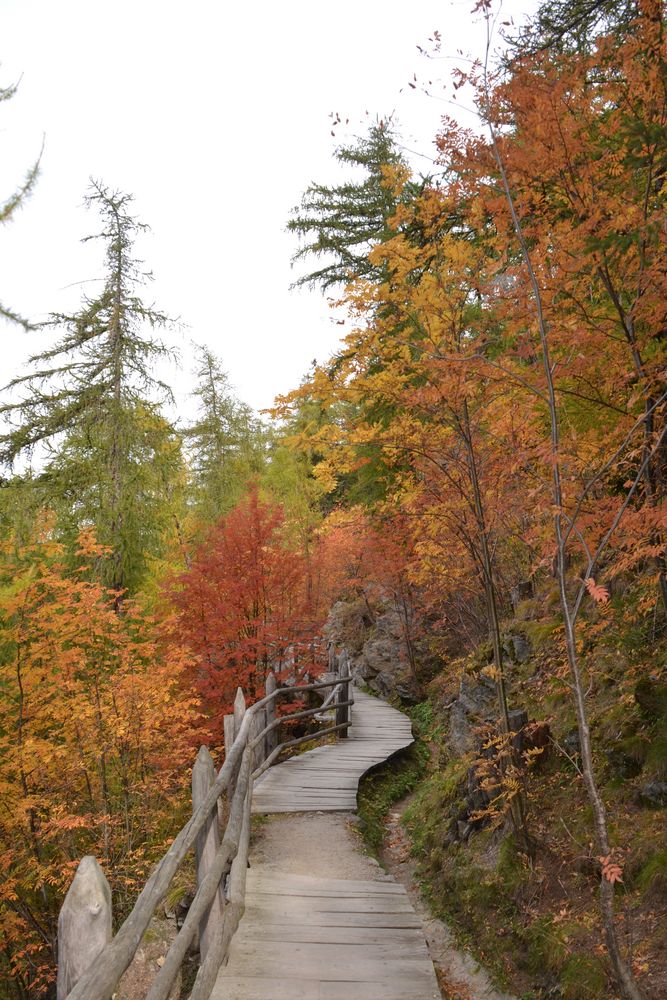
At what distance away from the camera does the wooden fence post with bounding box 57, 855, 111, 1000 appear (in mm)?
2127

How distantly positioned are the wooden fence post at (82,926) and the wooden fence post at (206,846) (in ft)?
6.29

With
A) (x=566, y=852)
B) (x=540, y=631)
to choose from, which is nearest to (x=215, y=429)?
(x=540, y=631)

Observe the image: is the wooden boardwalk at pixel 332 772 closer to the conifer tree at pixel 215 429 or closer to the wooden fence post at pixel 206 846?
the wooden fence post at pixel 206 846

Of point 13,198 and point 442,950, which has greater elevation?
point 13,198

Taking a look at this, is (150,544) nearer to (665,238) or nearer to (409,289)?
(409,289)

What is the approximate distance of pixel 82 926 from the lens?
2.15 metres

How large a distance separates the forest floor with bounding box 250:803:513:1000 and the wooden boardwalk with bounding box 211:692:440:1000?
30cm

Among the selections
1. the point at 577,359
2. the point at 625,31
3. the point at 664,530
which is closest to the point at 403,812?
the point at 664,530

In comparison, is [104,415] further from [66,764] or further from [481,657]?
[481,657]

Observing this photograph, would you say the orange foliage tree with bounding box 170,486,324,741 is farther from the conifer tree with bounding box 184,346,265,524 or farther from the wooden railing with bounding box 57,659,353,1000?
the conifer tree with bounding box 184,346,265,524

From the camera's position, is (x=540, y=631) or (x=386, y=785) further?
(x=386, y=785)

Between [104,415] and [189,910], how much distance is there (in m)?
11.7

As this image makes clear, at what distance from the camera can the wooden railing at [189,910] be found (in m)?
2.13

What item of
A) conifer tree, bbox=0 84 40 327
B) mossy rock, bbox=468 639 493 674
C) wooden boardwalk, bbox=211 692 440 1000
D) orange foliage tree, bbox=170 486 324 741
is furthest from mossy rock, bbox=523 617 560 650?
conifer tree, bbox=0 84 40 327
